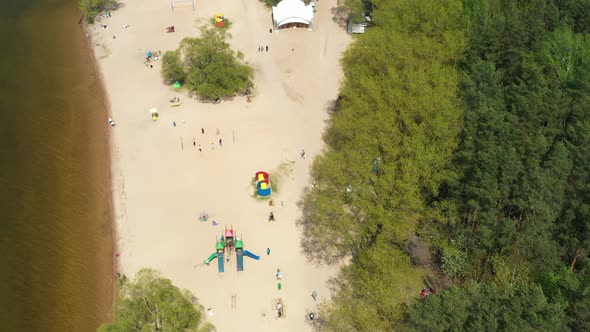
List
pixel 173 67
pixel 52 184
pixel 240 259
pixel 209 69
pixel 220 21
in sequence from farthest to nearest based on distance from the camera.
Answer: pixel 220 21 < pixel 173 67 < pixel 209 69 < pixel 52 184 < pixel 240 259

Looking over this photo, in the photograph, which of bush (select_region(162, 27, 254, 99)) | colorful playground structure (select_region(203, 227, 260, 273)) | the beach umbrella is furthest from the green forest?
the beach umbrella

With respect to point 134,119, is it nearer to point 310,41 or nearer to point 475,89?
point 310,41

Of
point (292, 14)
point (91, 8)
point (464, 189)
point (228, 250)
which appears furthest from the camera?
point (91, 8)

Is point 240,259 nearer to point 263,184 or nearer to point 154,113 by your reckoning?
point 263,184

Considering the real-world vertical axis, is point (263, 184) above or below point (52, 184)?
below

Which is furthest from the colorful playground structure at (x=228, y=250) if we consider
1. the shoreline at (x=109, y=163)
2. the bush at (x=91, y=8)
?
the bush at (x=91, y=8)

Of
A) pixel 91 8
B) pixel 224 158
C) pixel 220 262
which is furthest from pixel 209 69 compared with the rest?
pixel 220 262

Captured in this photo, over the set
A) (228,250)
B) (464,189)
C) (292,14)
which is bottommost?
(228,250)
